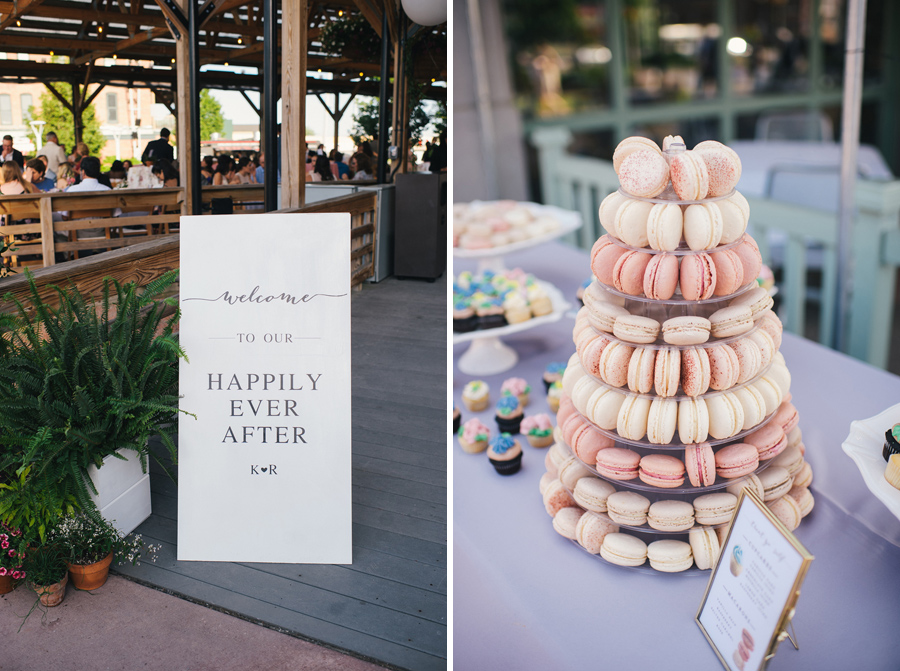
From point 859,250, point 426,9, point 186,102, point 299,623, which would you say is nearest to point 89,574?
point 299,623

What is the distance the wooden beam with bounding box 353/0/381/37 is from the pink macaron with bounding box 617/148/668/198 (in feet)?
18.2

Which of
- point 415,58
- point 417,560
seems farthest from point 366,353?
point 415,58

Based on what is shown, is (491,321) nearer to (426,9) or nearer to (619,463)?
(619,463)

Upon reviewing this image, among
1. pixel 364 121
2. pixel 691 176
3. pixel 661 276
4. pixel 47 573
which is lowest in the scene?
pixel 47 573

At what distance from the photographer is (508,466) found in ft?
3.81

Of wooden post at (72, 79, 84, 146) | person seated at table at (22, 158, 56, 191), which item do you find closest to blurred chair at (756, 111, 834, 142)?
person seated at table at (22, 158, 56, 191)

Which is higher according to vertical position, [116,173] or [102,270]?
[116,173]

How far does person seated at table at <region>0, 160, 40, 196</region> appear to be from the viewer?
18.0ft

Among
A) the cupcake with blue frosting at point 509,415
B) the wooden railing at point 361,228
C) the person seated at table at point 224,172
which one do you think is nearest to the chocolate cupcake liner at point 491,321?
the cupcake with blue frosting at point 509,415

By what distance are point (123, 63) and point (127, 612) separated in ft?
38.5

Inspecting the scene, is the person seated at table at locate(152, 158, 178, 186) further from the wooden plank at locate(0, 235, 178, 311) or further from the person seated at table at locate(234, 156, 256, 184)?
the wooden plank at locate(0, 235, 178, 311)

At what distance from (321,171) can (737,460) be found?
797 cm

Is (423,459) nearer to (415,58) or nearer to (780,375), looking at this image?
(780,375)

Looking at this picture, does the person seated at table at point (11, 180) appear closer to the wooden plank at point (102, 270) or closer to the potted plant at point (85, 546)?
the wooden plank at point (102, 270)
